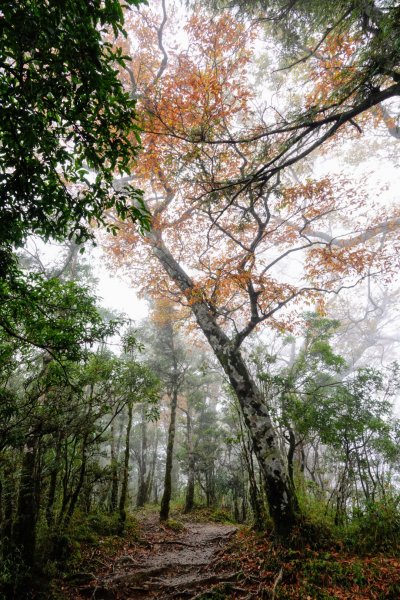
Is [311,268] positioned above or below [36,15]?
above

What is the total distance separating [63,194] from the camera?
301 centimetres

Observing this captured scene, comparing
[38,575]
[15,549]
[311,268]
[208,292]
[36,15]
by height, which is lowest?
[38,575]

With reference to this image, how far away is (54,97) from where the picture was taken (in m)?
2.56

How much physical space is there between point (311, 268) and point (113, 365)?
22.5ft

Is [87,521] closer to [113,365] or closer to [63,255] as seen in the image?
[113,365]

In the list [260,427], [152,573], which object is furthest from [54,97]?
[152,573]

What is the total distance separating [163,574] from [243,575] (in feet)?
6.06

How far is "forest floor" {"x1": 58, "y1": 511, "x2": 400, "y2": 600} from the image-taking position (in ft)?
14.3

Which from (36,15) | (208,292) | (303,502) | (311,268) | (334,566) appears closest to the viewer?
(36,15)

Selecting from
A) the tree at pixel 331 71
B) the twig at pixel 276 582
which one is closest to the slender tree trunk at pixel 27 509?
the twig at pixel 276 582

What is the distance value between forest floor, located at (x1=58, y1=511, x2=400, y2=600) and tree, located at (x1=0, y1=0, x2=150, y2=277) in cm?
573

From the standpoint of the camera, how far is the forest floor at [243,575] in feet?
14.3

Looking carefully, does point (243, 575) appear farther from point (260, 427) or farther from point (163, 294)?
point (163, 294)

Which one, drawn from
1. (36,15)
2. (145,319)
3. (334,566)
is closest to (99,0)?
(36,15)
